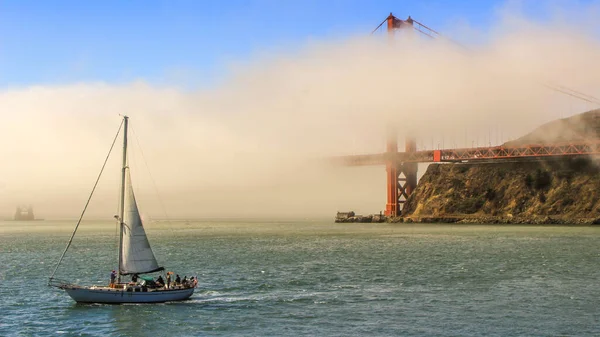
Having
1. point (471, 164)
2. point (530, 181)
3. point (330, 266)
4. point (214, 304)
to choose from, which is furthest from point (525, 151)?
point (214, 304)

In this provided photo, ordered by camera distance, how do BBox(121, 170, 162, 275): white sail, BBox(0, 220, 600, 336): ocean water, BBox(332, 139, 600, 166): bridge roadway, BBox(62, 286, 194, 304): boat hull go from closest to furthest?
BBox(0, 220, 600, 336): ocean water, BBox(62, 286, 194, 304): boat hull, BBox(121, 170, 162, 275): white sail, BBox(332, 139, 600, 166): bridge roadway

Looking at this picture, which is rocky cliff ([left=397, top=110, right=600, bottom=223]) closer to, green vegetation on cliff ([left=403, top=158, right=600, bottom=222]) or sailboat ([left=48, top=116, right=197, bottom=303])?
green vegetation on cliff ([left=403, top=158, right=600, bottom=222])

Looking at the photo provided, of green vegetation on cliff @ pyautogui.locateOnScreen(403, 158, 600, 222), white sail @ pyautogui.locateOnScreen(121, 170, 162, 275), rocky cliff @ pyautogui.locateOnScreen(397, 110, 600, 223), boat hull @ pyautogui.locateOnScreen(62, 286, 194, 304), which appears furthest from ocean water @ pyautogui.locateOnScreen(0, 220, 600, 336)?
green vegetation on cliff @ pyautogui.locateOnScreen(403, 158, 600, 222)

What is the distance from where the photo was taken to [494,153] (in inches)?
6235

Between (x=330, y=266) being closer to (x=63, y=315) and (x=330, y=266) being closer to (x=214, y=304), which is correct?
(x=214, y=304)

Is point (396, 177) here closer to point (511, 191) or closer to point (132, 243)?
point (511, 191)

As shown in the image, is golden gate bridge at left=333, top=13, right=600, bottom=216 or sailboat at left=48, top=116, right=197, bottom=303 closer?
sailboat at left=48, top=116, right=197, bottom=303

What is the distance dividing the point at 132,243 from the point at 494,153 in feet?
440

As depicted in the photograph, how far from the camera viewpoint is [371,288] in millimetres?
43125

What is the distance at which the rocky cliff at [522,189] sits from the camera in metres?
146

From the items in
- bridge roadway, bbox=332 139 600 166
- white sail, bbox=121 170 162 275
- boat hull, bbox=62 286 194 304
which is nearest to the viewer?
boat hull, bbox=62 286 194 304

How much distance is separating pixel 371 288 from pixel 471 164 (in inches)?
5242

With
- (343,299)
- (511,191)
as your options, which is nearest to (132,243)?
(343,299)

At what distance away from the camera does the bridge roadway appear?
145000 mm
